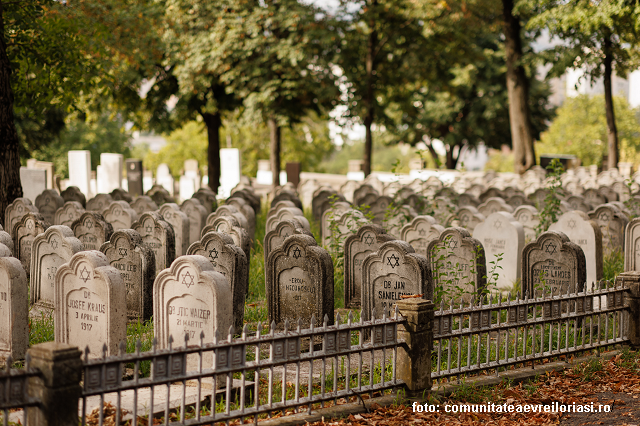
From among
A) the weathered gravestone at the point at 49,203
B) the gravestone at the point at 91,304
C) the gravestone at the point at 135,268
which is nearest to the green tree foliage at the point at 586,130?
the weathered gravestone at the point at 49,203

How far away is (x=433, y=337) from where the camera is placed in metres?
6.57

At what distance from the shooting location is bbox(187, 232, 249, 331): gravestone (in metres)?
8.70

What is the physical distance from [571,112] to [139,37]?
47.0m

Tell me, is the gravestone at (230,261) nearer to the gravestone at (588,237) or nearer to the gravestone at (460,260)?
the gravestone at (460,260)

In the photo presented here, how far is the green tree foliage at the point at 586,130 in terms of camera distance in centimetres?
5378

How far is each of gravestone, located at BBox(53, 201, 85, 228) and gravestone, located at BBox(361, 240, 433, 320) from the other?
7.31 metres

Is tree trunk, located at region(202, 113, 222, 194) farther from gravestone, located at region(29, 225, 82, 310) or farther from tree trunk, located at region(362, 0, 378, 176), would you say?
gravestone, located at region(29, 225, 82, 310)

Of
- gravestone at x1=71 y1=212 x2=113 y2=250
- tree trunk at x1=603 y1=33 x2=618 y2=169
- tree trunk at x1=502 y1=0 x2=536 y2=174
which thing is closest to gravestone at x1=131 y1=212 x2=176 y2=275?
gravestone at x1=71 y1=212 x2=113 y2=250

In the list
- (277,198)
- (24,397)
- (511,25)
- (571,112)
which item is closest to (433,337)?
(24,397)

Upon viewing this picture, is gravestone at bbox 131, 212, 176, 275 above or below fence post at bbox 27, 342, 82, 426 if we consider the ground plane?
above

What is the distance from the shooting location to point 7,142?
13164 millimetres

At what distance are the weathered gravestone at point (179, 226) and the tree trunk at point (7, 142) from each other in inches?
121

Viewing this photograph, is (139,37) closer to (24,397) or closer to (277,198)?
(277,198)

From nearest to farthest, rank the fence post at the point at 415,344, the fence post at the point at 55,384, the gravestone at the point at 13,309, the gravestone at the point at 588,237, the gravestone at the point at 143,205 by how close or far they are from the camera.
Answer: the fence post at the point at 55,384, the fence post at the point at 415,344, the gravestone at the point at 13,309, the gravestone at the point at 588,237, the gravestone at the point at 143,205
